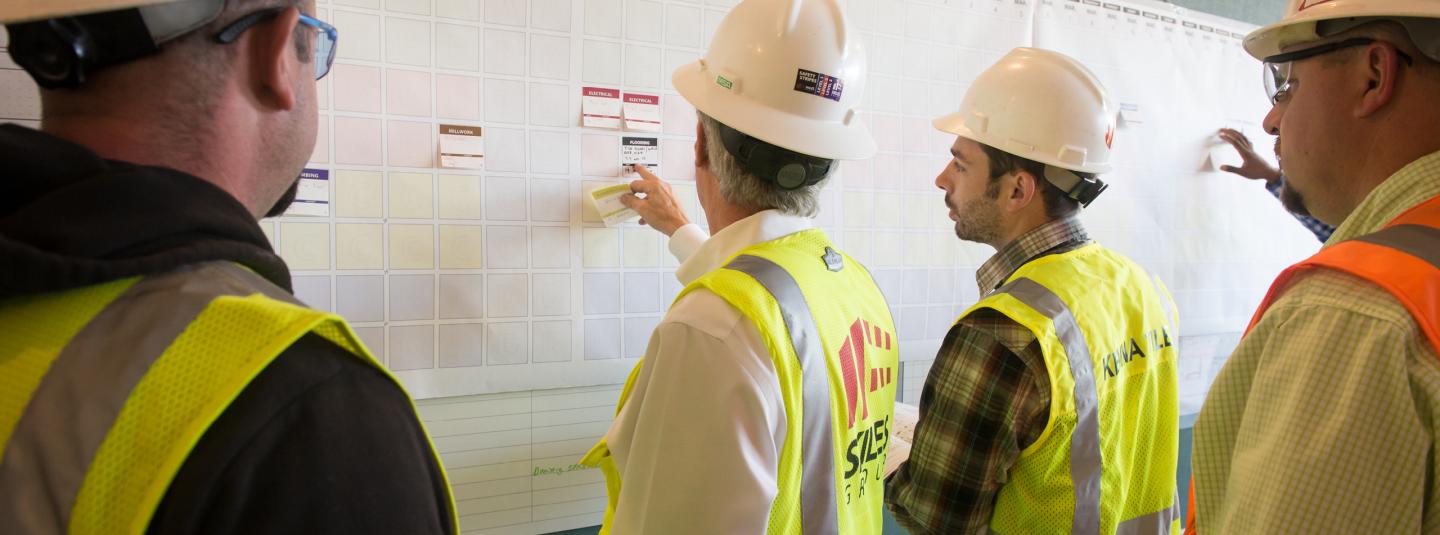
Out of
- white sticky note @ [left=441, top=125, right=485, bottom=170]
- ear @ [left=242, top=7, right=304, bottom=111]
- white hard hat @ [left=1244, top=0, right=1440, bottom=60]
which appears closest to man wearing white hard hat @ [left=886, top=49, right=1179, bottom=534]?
white hard hat @ [left=1244, top=0, right=1440, bottom=60]

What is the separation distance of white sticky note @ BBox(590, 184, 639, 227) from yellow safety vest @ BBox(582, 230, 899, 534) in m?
0.58

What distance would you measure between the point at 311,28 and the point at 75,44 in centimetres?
19

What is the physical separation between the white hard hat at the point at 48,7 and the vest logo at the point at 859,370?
965mm

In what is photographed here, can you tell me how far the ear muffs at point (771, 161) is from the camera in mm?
1335

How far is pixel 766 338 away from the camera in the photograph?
1.06m

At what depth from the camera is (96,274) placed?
0.47 metres

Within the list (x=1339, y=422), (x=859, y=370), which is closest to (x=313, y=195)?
(x=859, y=370)

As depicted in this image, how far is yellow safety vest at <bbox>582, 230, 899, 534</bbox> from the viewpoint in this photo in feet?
3.61

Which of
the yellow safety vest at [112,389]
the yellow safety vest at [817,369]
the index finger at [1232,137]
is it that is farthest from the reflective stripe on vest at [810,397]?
the index finger at [1232,137]

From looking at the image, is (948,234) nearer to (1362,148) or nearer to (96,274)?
(1362,148)

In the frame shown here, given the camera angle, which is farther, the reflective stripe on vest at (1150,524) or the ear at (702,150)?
the reflective stripe on vest at (1150,524)

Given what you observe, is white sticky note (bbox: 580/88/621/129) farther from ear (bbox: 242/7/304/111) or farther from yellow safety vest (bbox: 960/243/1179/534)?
ear (bbox: 242/7/304/111)

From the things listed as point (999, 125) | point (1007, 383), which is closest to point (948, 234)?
point (999, 125)

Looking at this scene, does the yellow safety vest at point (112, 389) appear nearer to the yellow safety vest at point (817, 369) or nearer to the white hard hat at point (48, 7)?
the white hard hat at point (48, 7)
